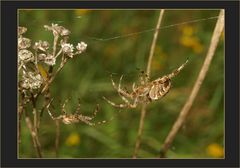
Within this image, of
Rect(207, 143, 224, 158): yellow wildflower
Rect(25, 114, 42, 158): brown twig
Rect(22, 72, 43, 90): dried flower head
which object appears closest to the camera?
Rect(22, 72, 43, 90): dried flower head

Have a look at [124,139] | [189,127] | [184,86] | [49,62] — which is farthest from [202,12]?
[49,62]

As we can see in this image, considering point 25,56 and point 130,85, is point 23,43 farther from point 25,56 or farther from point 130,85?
point 130,85

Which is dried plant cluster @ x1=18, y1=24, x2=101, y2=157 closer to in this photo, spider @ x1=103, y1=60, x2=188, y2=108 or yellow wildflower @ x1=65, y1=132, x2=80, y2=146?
spider @ x1=103, y1=60, x2=188, y2=108

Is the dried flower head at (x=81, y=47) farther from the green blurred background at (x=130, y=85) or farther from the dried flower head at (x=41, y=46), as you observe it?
the green blurred background at (x=130, y=85)

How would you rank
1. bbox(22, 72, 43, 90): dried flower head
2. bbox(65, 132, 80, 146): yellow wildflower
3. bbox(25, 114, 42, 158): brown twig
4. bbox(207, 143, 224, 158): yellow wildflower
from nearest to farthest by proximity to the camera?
bbox(22, 72, 43, 90): dried flower head < bbox(25, 114, 42, 158): brown twig < bbox(65, 132, 80, 146): yellow wildflower < bbox(207, 143, 224, 158): yellow wildflower

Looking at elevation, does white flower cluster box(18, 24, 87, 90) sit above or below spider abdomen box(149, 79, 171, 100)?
above

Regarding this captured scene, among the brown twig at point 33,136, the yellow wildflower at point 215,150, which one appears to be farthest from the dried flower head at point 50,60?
the yellow wildflower at point 215,150

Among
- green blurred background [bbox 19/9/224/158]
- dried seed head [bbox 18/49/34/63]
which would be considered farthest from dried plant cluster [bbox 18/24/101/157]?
green blurred background [bbox 19/9/224/158]
